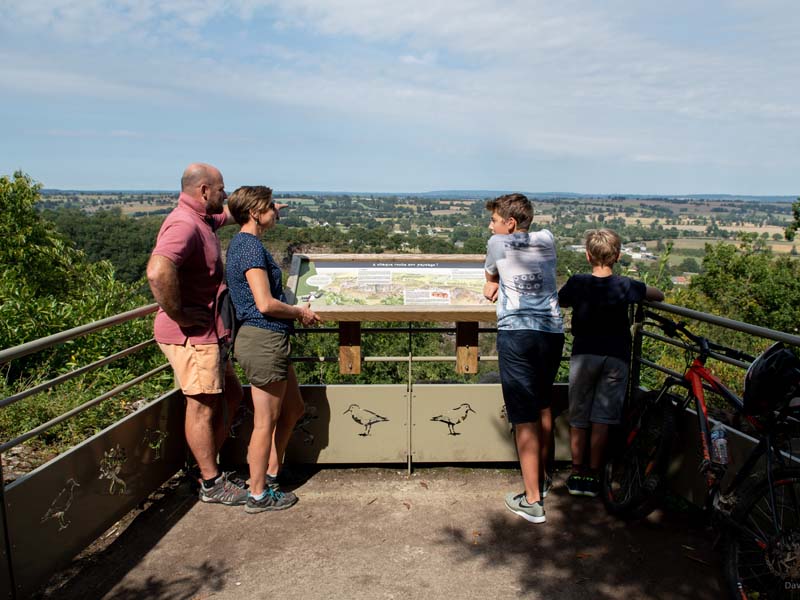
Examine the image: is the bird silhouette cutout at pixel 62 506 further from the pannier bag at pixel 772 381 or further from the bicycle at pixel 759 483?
the pannier bag at pixel 772 381

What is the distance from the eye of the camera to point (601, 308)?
144 inches

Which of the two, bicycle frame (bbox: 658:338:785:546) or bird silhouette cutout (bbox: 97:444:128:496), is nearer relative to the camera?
bicycle frame (bbox: 658:338:785:546)

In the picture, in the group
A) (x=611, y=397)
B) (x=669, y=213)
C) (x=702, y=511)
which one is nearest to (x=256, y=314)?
(x=611, y=397)

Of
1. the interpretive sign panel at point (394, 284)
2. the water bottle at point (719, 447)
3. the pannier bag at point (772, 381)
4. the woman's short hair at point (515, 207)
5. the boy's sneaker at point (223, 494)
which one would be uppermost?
the woman's short hair at point (515, 207)

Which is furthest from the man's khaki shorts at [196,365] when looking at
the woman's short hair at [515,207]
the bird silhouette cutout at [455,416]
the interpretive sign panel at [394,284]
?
the woman's short hair at [515,207]

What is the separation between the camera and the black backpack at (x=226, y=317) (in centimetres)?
359

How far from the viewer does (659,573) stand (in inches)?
125

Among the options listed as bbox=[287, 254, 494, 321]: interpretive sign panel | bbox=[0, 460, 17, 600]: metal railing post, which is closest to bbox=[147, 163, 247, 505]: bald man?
bbox=[287, 254, 494, 321]: interpretive sign panel

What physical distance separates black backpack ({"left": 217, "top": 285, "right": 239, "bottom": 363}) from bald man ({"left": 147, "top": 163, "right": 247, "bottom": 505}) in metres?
0.04

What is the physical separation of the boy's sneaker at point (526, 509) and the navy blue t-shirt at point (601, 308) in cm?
95

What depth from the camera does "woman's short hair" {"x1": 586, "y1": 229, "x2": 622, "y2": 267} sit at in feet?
11.8

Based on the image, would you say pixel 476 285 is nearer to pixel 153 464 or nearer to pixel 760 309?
pixel 153 464

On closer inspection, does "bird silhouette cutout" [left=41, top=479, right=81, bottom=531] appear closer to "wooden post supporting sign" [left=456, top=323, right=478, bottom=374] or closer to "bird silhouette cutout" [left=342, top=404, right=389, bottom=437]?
"bird silhouette cutout" [left=342, top=404, right=389, bottom=437]

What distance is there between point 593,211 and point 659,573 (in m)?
81.3
